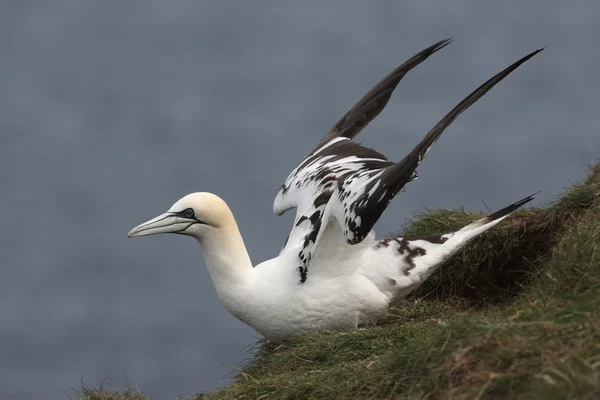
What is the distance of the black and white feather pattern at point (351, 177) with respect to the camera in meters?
7.60

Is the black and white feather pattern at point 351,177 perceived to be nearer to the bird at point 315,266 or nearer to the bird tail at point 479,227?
the bird at point 315,266

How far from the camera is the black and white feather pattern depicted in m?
7.60

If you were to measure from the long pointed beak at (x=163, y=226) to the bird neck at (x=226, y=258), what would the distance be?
227 millimetres

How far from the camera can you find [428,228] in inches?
409

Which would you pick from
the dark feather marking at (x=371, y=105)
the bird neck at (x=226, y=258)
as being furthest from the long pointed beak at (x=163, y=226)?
the dark feather marking at (x=371, y=105)

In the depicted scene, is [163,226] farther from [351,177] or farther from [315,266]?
[351,177]

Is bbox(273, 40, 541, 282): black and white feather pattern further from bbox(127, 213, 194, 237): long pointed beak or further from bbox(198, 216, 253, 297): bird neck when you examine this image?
bbox(127, 213, 194, 237): long pointed beak

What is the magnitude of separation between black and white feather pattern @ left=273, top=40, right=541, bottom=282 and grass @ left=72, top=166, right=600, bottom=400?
858 millimetres

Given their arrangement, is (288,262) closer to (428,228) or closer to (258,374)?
(258,374)

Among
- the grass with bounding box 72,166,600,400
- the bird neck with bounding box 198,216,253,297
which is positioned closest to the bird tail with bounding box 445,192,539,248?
the grass with bounding box 72,166,600,400

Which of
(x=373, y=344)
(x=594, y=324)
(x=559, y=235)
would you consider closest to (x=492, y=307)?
(x=559, y=235)

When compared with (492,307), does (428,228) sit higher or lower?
higher

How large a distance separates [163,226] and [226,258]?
0.58 meters

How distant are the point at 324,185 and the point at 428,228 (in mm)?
1435
